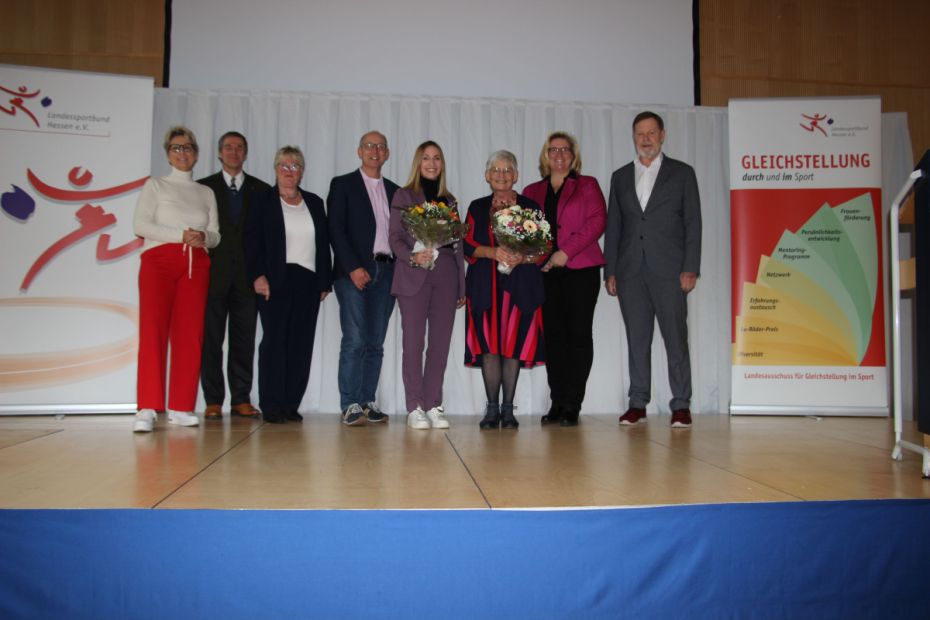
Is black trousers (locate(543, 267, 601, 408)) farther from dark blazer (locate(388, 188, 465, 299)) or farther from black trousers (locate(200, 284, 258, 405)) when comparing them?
black trousers (locate(200, 284, 258, 405))

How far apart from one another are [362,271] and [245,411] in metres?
1.15

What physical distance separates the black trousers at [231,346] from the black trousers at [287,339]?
19 cm

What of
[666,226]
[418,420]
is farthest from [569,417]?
[666,226]

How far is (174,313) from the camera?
12.0 ft

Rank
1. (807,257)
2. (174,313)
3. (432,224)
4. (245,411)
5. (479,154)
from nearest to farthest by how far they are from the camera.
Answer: (432,224) < (174,313) < (245,411) < (807,257) < (479,154)

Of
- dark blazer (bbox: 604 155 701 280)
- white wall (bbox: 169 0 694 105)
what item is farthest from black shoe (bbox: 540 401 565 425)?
white wall (bbox: 169 0 694 105)

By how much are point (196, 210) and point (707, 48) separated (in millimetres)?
3806

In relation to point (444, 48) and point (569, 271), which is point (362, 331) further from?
point (444, 48)

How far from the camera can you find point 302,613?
1.66m

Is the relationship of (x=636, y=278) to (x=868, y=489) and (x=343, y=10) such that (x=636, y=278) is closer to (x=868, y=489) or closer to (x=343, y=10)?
(x=868, y=489)

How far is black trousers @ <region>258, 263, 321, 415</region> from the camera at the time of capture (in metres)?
4.03

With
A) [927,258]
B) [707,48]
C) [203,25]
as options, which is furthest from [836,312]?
[203,25]

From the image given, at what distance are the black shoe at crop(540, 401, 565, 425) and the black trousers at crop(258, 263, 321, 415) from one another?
1417mm

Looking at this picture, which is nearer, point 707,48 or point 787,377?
point 787,377
